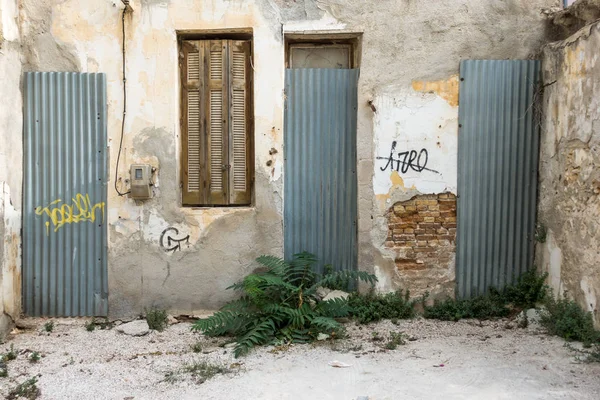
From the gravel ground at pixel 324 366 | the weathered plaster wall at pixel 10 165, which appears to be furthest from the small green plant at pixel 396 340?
the weathered plaster wall at pixel 10 165

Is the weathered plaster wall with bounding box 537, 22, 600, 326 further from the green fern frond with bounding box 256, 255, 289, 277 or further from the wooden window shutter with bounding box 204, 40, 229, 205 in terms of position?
the wooden window shutter with bounding box 204, 40, 229, 205

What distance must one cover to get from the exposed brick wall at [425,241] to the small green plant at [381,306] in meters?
0.17

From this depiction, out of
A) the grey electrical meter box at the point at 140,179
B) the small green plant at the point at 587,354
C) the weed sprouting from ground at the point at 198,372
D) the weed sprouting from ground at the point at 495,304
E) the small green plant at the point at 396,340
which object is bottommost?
the weed sprouting from ground at the point at 198,372

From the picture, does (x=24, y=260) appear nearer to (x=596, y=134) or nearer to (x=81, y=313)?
(x=81, y=313)

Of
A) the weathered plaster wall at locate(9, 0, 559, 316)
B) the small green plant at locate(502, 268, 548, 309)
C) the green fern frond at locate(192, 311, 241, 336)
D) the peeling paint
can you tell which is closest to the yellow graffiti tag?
the weathered plaster wall at locate(9, 0, 559, 316)

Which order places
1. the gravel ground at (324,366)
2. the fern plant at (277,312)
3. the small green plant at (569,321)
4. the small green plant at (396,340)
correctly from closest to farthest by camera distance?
the gravel ground at (324,366) < the small green plant at (569,321) < the small green plant at (396,340) < the fern plant at (277,312)

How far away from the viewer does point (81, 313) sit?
18.5 ft

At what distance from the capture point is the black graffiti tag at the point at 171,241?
5555mm

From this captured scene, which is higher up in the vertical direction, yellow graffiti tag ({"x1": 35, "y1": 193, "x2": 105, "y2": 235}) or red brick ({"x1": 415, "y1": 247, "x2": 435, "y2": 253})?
yellow graffiti tag ({"x1": 35, "y1": 193, "x2": 105, "y2": 235})

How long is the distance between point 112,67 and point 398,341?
156 inches

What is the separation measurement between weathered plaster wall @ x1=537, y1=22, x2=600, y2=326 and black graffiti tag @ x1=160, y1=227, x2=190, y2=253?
12.1 ft

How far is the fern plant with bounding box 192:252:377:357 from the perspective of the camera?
189 inches

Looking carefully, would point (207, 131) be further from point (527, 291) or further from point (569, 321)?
point (569, 321)

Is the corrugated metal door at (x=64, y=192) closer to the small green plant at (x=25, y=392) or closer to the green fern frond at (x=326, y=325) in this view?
the small green plant at (x=25, y=392)
